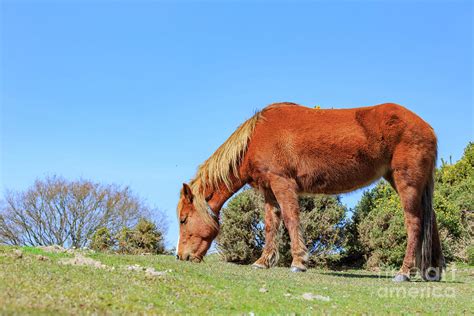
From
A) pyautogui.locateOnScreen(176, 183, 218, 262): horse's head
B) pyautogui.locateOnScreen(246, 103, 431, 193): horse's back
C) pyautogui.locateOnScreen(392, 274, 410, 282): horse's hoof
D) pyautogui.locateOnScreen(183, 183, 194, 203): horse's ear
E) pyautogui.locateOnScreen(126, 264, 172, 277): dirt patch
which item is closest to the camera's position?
pyautogui.locateOnScreen(126, 264, 172, 277): dirt patch

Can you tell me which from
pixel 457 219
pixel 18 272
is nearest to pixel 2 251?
pixel 18 272

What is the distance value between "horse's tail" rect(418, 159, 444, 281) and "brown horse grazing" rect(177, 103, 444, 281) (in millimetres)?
18

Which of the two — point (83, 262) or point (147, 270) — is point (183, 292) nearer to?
point (147, 270)

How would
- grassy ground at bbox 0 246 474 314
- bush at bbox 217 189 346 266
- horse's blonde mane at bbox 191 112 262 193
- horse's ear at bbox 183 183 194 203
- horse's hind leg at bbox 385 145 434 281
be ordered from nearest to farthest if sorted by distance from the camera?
grassy ground at bbox 0 246 474 314 → horse's hind leg at bbox 385 145 434 281 → horse's ear at bbox 183 183 194 203 → horse's blonde mane at bbox 191 112 262 193 → bush at bbox 217 189 346 266

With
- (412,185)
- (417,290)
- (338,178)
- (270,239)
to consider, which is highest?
(338,178)

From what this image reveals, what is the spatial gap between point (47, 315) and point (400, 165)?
6.80 m

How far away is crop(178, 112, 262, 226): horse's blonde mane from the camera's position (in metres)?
10.6

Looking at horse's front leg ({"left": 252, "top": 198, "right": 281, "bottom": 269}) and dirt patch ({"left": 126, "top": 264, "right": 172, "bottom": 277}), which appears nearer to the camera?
dirt patch ({"left": 126, "top": 264, "right": 172, "bottom": 277})

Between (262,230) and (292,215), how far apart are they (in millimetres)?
5471

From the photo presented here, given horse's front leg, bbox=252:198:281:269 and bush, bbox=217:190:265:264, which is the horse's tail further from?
bush, bbox=217:190:265:264

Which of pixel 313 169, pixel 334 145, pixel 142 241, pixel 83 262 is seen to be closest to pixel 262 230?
pixel 142 241

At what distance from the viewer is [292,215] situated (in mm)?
9797

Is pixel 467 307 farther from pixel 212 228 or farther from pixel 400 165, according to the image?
pixel 212 228

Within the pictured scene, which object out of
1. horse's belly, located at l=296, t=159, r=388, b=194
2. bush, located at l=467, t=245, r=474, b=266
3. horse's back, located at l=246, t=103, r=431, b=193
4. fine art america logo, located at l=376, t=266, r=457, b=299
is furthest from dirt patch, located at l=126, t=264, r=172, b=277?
bush, located at l=467, t=245, r=474, b=266
